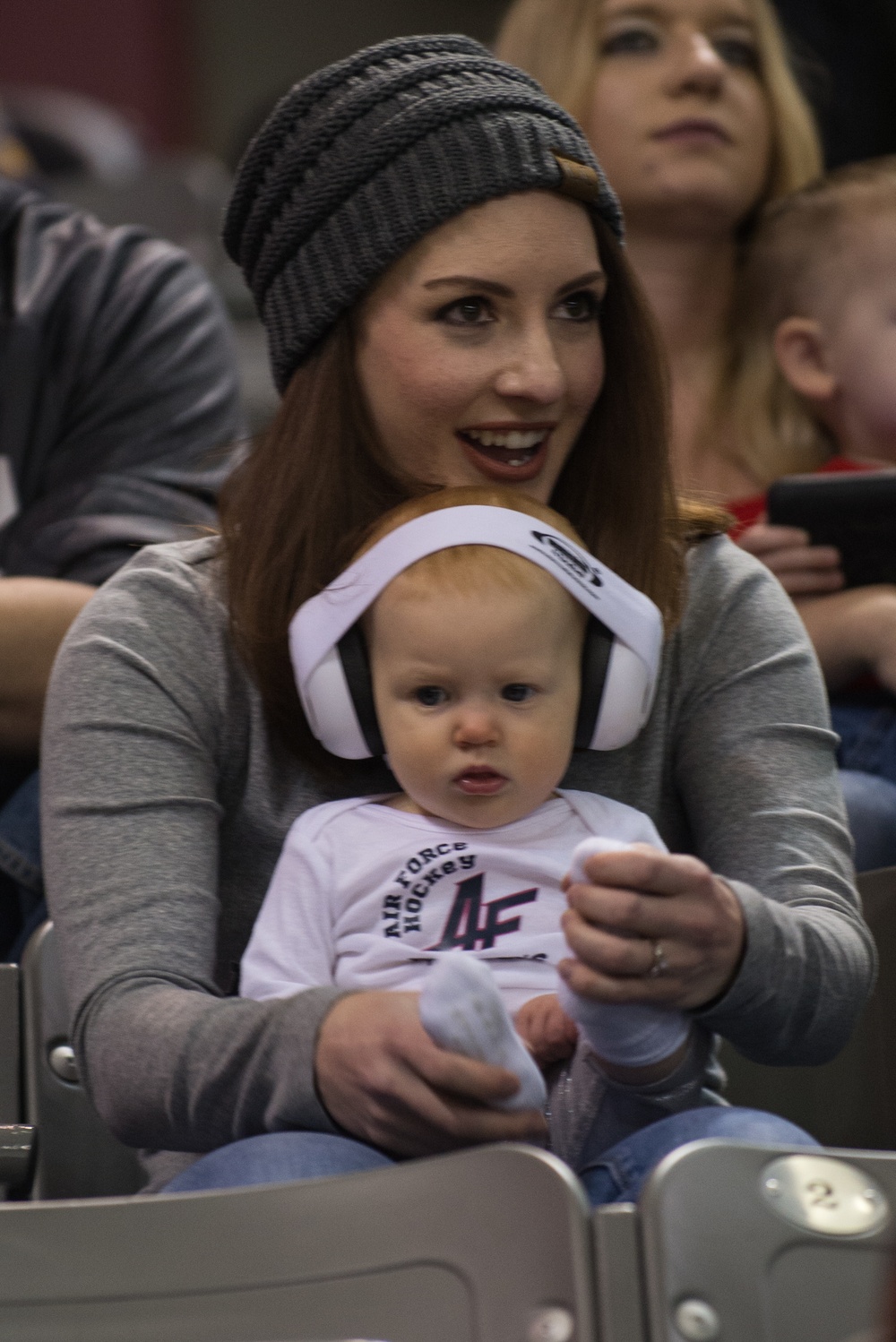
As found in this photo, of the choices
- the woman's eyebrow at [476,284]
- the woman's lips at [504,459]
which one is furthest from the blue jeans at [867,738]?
the woman's eyebrow at [476,284]

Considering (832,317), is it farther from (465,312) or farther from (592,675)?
(592,675)

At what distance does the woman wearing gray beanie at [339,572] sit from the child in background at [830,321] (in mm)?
701

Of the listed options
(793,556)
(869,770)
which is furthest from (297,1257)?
(793,556)

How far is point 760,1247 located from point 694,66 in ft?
6.12

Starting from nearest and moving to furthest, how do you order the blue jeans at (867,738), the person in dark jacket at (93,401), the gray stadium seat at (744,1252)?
the gray stadium seat at (744,1252) < the blue jeans at (867,738) < the person in dark jacket at (93,401)

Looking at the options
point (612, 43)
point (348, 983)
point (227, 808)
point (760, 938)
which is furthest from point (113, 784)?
point (612, 43)

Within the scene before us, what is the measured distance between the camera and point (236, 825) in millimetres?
1354

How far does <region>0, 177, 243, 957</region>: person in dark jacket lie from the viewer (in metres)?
1.99

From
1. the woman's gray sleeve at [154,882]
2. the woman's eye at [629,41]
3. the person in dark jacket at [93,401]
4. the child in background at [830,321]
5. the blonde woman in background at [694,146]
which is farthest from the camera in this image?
the woman's eye at [629,41]

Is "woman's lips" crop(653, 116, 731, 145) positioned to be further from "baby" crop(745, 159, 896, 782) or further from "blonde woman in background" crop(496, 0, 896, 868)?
"baby" crop(745, 159, 896, 782)

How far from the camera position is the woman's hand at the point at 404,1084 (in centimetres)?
103

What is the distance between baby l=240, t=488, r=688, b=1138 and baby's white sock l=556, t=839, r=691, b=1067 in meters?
0.07

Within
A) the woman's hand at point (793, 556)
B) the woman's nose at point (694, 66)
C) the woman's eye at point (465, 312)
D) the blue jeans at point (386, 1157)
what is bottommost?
the blue jeans at point (386, 1157)

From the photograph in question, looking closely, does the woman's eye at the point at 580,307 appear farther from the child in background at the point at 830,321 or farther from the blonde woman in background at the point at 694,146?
the blonde woman in background at the point at 694,146
